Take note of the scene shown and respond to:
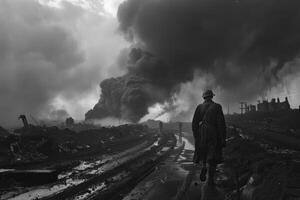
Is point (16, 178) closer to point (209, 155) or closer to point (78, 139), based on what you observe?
point (209, 155)

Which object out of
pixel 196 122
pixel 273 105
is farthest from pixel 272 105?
pixel 196 122

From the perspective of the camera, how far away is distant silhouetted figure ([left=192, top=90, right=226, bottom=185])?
343 inches

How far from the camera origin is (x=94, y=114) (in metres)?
107

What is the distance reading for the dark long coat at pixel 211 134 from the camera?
8719mm

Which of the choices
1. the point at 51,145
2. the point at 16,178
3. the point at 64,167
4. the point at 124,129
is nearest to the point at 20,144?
the point at 51,145

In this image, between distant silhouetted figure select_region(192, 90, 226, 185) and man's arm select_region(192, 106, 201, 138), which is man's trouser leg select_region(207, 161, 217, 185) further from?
man's arm select_region(192, 106, 201, 138)

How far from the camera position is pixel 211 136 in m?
8.77

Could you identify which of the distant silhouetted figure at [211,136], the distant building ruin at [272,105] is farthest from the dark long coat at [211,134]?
the distant building ruin at [272,105]

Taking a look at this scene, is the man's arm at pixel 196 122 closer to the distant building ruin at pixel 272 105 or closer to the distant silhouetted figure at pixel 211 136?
the distant silhouetted figure at pixel 211 136

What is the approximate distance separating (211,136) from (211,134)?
58mm

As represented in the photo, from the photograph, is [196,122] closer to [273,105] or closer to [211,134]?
[211,134]

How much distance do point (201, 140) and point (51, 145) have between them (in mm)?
31564

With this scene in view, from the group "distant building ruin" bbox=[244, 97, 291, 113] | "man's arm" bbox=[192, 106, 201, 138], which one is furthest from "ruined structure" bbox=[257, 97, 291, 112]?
"man's arm" bbox=[192, 106, 201, 138]

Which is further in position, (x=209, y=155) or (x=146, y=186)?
(x=146, y=186)
